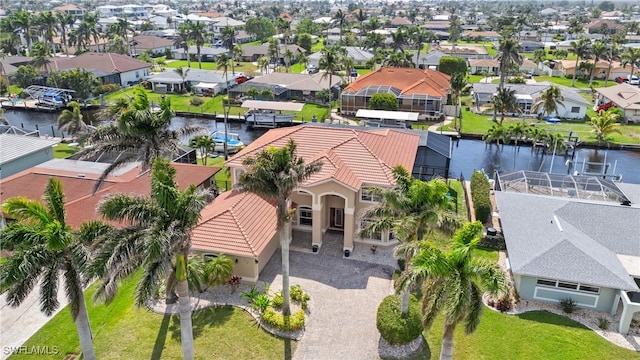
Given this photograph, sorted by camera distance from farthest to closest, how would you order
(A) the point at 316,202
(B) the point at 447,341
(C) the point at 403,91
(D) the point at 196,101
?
(D) the point at 196,101
(C) the point at 403,91
(A) the point at 316,202
(B) the point at 447,341

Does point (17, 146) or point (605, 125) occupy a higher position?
point (17, 146)

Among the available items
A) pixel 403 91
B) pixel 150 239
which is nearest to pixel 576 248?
pixel 150 239

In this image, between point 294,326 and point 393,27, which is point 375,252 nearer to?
Answer: point 294,326

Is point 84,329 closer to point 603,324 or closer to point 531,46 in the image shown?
point 603,324

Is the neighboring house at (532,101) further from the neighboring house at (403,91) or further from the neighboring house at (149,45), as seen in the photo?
the neighboring house at (149,45)

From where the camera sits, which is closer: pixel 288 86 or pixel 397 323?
pixel 397 323

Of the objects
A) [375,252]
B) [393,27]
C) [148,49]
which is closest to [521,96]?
[375,252]

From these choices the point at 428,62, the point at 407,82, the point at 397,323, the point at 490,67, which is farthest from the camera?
the point at 428,62

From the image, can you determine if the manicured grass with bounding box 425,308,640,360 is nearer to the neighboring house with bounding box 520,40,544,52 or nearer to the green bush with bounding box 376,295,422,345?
the green bush with bounding box 376,295,422,345

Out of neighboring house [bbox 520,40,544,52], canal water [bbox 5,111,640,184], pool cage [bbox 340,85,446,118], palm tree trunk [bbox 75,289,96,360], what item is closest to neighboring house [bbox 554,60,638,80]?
pool cage [bbox 340,85,446,118]
